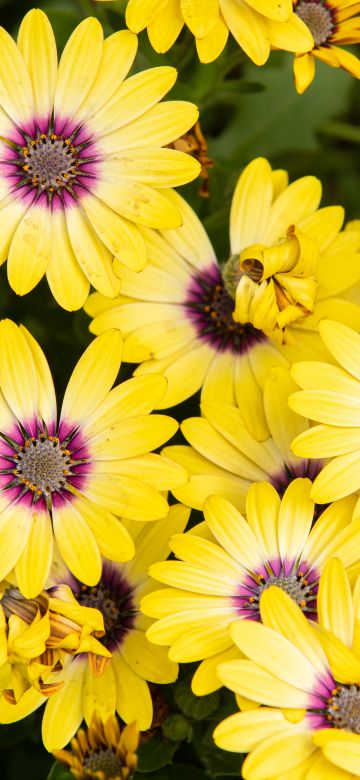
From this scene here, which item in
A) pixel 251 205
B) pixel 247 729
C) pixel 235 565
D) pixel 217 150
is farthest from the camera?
pixel 217 150

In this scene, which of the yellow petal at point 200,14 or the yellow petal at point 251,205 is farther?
the yellow petal at point 251,205

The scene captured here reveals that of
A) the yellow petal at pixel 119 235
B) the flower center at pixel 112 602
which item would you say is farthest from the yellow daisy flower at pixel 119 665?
the yellow petal at pixel 119 235

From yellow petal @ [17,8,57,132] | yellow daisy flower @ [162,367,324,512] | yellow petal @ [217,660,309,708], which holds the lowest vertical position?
yellow petal @ [217,660,309,708]

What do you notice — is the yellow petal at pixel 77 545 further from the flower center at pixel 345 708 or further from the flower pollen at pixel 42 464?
the flower center at pixel 345 708

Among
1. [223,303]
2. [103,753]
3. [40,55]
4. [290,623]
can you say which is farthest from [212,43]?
[103,753]

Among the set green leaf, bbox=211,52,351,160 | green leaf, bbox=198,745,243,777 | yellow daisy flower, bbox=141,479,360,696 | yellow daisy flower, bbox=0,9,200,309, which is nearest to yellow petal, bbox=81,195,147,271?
yellow daisy flower, bbox=0,9,200,309

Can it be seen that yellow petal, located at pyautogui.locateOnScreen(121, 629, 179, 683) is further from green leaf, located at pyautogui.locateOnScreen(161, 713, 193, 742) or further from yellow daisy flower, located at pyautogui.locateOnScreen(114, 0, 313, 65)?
yellow daisy flower, located at pyautogui.locateOnScreen(114, 0, 313, 65)

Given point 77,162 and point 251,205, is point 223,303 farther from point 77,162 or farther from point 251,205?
point 77,162
